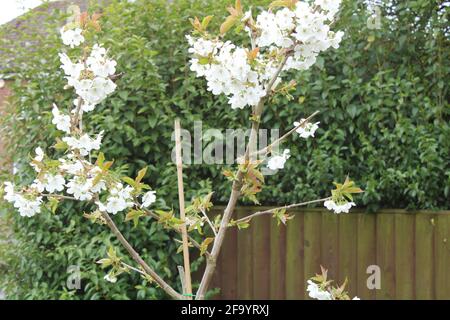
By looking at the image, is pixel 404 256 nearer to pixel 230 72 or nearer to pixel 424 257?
pixel 424 257

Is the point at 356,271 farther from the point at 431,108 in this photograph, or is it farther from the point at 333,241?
the point at 431,108

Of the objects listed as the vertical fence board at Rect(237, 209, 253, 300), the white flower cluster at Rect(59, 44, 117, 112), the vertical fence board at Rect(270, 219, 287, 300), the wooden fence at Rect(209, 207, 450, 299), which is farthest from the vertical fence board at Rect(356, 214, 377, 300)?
the white flower cluster at Rect(59, 44, 117, 112)

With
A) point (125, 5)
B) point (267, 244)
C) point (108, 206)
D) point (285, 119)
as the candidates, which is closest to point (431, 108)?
point (285, 119)

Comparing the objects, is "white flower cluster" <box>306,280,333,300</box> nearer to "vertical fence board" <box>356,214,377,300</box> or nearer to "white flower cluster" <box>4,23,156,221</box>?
"white flower cluster" <box>4,23,156,221</box>

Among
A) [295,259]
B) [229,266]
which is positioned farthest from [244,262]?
[295,259]

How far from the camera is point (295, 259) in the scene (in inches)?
144

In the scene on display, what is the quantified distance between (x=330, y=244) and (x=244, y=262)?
56 cm

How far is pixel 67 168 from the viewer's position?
1734mm

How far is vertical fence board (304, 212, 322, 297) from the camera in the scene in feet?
11.8

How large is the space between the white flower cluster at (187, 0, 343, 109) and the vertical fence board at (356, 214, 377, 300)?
78.2 inches

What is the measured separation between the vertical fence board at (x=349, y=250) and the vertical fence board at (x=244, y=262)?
1.82 ft

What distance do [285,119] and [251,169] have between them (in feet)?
6.73

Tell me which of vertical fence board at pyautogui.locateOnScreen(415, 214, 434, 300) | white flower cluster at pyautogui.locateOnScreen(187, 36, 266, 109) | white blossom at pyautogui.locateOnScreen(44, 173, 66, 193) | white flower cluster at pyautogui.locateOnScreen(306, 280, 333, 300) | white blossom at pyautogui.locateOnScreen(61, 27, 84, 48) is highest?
white blossom at pyautogui.locateOnScreen(61, 27, 84, 48)

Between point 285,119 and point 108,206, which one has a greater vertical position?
point 285,119
